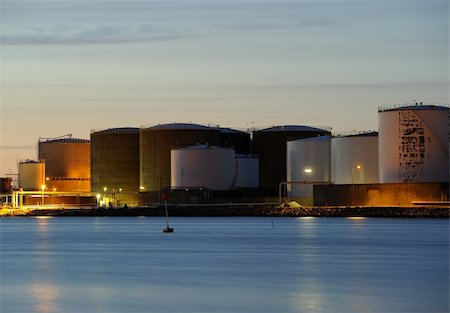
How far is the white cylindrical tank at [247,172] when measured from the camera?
117000 millimetres

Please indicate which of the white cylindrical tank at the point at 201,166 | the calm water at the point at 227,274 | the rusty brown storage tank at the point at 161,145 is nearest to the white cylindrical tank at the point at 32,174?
the rusty brown storage tank at the point at 161,145

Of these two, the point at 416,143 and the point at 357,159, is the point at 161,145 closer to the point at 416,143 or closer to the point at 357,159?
the point at 357,159

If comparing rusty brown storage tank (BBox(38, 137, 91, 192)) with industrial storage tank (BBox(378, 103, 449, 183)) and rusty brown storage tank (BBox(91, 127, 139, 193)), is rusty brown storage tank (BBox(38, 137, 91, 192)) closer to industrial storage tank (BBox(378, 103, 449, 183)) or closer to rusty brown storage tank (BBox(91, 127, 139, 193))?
rusty brown storage tank (BBox(91, 127, 139, 193))

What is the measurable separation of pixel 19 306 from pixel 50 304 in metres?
0.88

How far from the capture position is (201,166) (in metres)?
110

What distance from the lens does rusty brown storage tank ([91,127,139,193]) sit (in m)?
124

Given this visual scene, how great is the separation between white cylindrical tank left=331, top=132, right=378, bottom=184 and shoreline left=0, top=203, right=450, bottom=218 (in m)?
3.06

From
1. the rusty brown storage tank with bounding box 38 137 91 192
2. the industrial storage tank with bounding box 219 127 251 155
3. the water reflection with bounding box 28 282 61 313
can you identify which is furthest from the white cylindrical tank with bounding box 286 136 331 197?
the water reflection with bounding box 28 282 61 313

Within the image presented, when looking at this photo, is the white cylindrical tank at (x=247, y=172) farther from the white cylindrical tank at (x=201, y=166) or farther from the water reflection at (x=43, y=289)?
the water reflection at (x=43, y=289)

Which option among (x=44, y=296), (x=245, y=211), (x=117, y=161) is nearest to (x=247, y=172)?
(x=245, y=211)

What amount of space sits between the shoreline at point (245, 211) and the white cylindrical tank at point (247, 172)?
15.0 ft

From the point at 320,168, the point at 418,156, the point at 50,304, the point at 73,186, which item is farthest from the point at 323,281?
the point at 73,186

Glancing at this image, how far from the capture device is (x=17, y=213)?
122 meters

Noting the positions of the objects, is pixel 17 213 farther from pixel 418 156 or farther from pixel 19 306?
pixel 19 306
